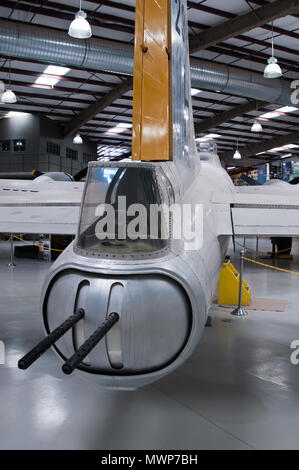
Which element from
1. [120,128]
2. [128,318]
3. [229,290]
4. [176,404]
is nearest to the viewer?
[128,318]

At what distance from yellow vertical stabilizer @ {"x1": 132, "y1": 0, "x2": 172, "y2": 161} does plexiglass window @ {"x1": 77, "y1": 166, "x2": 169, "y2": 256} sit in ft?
2.08

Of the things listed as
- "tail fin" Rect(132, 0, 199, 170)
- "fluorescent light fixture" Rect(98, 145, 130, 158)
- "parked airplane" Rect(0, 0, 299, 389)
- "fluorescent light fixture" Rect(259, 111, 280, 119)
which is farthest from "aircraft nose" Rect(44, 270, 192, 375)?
"fluorescent light fixture" Rect(98, 145, 130, 158)

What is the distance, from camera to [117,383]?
108 inches

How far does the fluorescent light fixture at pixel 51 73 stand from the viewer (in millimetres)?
16891

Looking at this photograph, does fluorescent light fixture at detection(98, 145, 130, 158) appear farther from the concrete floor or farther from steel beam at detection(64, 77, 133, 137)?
the concrete floor

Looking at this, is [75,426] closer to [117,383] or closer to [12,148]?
[117,383]

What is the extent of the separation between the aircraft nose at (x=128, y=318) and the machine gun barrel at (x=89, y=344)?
62 millimetres

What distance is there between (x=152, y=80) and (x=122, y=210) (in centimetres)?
142

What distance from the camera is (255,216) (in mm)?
4902

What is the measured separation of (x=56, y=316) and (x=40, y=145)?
24065 millimetres

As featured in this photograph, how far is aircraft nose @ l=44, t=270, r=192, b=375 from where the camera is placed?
2662 millimetres

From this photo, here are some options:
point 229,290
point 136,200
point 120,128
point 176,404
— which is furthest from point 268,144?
point 136,200

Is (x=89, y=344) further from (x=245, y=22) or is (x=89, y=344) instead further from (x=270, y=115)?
(x=270, y=115)
